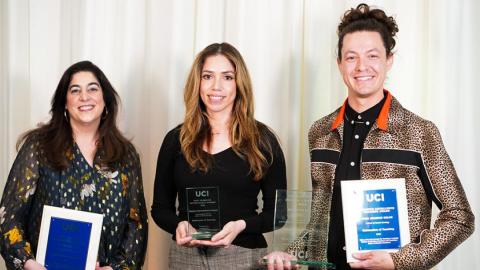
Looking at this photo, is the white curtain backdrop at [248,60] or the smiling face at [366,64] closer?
the smiling face at [366,64]

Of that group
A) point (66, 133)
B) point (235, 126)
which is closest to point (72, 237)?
point (66, 133)

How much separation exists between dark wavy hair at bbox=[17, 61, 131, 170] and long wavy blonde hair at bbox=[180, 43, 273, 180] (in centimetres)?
32

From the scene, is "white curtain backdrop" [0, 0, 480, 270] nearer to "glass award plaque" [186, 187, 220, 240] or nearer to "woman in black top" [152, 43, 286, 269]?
"woman in black top" [152, 43, 286, 269]

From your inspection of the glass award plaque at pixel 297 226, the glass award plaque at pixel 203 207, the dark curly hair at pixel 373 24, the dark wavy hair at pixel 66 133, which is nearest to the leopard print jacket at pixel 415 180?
the glass award plaque at pixel 297 226

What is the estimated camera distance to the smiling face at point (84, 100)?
7.87 feet

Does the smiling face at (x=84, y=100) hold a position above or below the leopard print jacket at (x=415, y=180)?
above

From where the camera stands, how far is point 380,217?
188cm

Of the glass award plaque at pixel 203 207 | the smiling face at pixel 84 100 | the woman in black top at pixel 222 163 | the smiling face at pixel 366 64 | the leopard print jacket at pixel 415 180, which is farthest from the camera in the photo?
the smiling face at pixel 84 100

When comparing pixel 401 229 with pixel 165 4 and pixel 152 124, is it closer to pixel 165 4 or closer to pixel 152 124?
pixel 152 124

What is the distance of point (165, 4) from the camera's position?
316 cm

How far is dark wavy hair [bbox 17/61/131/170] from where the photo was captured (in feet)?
7.75

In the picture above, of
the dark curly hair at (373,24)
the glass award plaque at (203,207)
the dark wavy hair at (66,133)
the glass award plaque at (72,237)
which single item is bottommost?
the glass award plaque at (72,237)

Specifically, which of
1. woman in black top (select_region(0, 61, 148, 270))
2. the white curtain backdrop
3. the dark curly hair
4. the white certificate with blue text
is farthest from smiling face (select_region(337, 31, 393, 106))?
woman in black top (select_region(0, 61, 148, 270))

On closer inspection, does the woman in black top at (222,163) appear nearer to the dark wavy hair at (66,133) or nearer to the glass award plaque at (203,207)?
the glass award plaque at (203,207)
